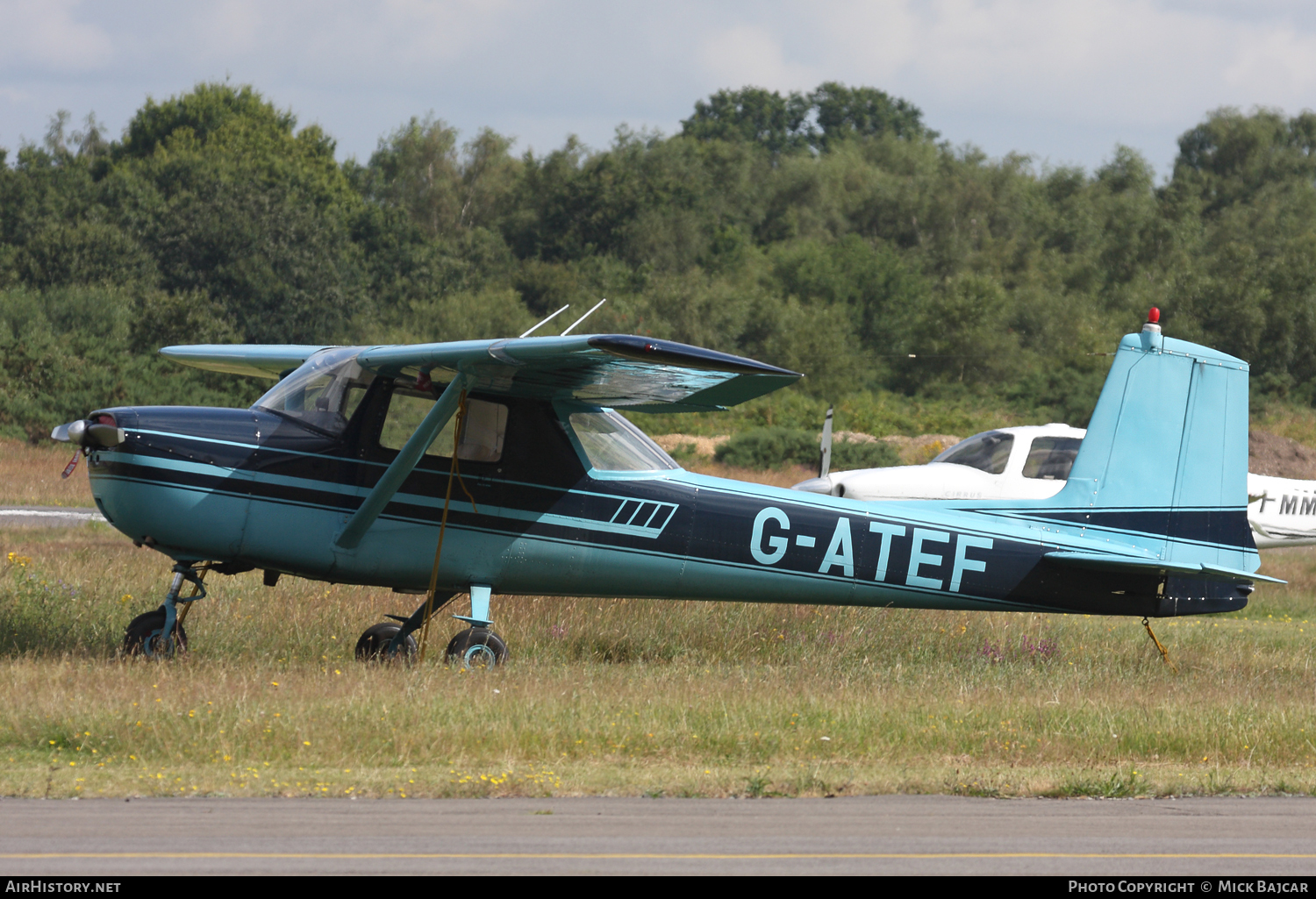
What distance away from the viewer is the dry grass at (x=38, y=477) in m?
25.3

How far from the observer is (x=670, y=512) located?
9.59 metres

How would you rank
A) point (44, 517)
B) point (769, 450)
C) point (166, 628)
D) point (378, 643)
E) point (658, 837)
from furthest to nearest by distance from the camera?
point (769, 450)
point (44, 517)
point (378, 643)
point (166, 628)
point (658, 837)

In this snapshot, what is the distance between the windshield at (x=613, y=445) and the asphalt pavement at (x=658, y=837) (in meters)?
3.85

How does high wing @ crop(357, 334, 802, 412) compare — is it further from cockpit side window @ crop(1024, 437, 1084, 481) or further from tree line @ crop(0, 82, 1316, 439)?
tree line @ crop(0, 82, 1316, 439)

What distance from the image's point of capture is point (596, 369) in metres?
8.62

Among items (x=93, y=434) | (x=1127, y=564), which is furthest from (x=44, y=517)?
(x=1127, y=564)

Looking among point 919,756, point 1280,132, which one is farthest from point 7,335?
point 1280,132

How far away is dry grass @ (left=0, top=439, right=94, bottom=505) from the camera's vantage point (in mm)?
25312

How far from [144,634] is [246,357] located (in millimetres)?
3092

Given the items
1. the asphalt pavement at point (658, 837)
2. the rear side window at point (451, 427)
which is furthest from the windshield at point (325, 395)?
the asphalt pavement at point (658, 837)

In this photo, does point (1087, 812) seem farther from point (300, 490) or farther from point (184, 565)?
point (184, 565)

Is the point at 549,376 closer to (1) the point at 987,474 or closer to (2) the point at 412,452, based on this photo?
(2) the point at 412,452

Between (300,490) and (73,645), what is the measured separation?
2.47 metres

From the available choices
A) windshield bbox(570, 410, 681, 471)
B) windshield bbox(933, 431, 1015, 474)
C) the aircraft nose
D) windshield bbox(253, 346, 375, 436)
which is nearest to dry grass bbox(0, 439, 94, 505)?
windshield bbox(933, 431, 1015, 474)
